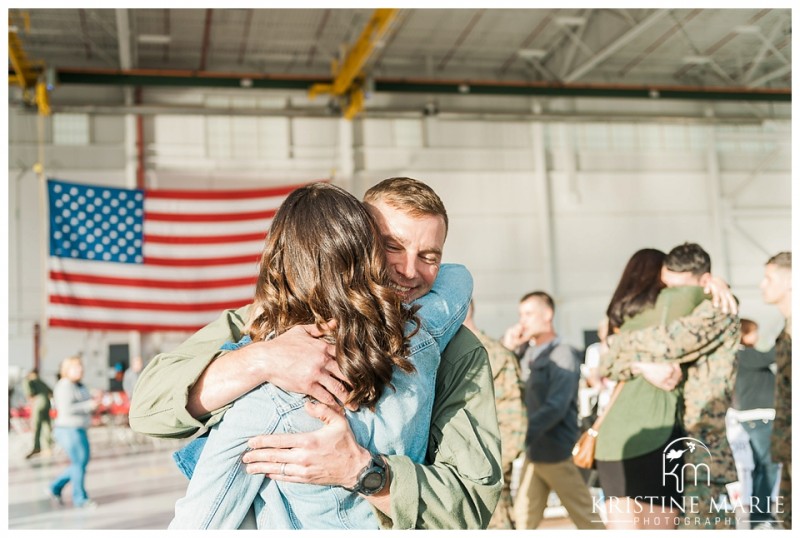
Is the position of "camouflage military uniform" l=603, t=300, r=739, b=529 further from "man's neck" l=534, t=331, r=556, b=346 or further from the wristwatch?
the wristwatch

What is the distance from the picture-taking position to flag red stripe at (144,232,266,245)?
11.6 metres

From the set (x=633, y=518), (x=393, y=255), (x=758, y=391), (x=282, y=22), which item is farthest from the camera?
(x=282, y=22)

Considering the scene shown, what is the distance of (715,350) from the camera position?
11.4ft

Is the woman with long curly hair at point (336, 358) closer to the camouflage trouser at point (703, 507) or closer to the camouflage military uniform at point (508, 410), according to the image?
the camouflage trouser at point (703, 507)

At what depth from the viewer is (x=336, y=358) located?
1385 millimetres

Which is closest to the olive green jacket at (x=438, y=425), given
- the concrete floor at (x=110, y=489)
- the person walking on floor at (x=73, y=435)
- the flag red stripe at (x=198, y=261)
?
the concrete floor at (x=110, y=489)

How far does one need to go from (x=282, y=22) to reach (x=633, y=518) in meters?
11.2

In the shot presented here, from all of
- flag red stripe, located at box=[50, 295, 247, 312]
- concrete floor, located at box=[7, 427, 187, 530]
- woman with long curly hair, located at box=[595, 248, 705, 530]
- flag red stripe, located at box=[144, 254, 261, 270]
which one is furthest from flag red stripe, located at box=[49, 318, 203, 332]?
woman with long curly hair, located at box=[595, 248, 705, 530]

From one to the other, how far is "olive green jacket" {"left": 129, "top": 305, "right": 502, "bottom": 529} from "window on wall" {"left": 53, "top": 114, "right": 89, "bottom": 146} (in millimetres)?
13793

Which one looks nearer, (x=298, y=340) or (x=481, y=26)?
(x=298, y=340)

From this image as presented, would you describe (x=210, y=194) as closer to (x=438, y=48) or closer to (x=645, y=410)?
(x=438, y=48)

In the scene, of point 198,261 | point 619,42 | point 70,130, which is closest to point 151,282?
point 198,261

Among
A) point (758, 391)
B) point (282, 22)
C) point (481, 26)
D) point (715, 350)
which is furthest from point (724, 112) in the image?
point (715, 350)
